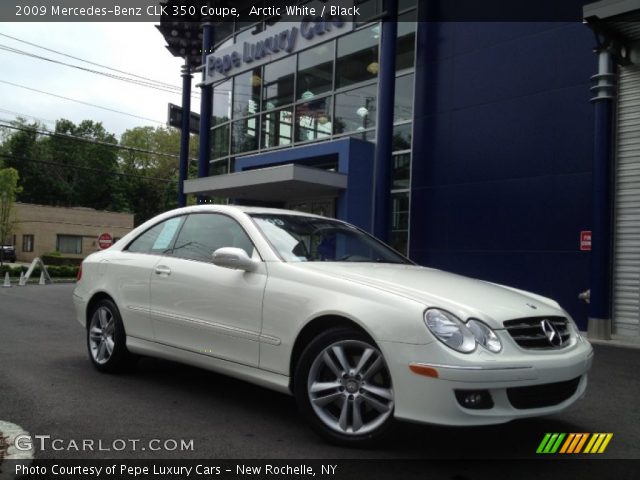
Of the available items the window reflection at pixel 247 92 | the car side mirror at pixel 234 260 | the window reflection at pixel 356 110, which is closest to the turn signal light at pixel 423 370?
the car side mirror at pixel 234 260

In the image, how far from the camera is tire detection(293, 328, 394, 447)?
3.53 m

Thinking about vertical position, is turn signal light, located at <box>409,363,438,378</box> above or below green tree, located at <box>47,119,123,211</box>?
below

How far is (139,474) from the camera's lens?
3.21m

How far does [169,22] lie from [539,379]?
815 inches

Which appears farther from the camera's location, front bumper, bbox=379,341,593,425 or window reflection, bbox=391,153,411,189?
window reflection, bbox=391,153,411,189

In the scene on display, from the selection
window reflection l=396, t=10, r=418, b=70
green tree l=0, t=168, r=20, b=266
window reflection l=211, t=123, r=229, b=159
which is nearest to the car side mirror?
window reflection l=396, t=10, r=418, b=70

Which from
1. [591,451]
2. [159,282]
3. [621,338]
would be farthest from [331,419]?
[621,338]

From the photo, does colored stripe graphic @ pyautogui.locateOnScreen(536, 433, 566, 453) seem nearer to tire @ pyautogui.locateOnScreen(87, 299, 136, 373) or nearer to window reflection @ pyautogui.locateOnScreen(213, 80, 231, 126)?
tire @ pyautogui.locateOnScreen(87, 299, 136, 373)

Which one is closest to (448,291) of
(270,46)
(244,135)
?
(270,46)

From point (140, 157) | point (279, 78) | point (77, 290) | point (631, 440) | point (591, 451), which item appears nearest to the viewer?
point (591, 451)

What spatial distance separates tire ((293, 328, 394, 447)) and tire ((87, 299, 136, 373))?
A: 2270 mm

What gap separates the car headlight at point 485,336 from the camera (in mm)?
3365

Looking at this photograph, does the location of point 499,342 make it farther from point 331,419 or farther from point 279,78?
point 279,78

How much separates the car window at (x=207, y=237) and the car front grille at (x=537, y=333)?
6.40 feet
